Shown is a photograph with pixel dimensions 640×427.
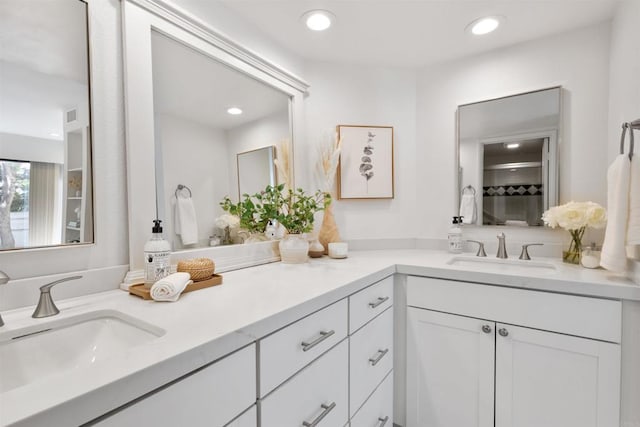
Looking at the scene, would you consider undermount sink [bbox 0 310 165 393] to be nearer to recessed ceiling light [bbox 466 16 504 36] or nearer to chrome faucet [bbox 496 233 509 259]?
chrome faucet [bbox 496 233 509 259]

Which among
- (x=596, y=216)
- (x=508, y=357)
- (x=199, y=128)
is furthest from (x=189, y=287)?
(x=596, y=216)

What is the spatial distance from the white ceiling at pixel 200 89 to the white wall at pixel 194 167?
0.05m

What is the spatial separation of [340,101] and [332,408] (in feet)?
5.66

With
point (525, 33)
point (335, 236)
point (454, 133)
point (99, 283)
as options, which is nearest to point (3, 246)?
point (99, 283)

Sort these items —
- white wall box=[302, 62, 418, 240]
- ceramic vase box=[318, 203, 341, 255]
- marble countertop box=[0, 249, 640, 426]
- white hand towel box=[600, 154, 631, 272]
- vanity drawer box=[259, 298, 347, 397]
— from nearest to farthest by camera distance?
marble countertop box=[0, 249, 640, 426] → vanity drawer box=[259, 298, 347, 397] → white hand towel box=[600, 154, 631, 272] → ceramic vase box=[318, 203, 341, 255] → white wall box=[302, 62, 418, 240]

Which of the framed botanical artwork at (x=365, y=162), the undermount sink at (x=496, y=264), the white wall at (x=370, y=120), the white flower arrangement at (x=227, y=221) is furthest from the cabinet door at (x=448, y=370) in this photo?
the white flower arrangement at (x=227, y=221)

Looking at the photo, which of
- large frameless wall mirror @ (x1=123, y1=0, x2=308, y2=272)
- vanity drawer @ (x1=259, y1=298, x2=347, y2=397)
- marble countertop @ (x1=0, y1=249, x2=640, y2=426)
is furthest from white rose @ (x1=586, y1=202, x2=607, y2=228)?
large frameless wall mirror @ (x1=123, y1=0, x2=308, y2=272)

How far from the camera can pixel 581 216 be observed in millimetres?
1375

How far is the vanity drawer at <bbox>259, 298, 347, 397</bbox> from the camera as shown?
77 centimetres

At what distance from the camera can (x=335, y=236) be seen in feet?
5.95

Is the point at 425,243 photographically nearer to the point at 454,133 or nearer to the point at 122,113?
the point at 454,133

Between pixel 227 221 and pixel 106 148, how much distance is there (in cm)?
56

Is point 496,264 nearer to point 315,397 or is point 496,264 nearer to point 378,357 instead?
point 378,357

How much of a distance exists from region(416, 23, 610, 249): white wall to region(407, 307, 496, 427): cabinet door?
77 centimetres
